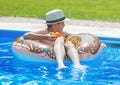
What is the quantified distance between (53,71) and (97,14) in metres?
6.32

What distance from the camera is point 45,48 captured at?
7043mm

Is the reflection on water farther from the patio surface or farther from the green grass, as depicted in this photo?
the green grass

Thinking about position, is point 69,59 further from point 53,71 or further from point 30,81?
point 30,81

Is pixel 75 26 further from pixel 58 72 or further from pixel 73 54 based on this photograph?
pixel 58 72

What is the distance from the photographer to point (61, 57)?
666cm

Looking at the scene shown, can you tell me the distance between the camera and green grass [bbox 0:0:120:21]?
1233 centimetres

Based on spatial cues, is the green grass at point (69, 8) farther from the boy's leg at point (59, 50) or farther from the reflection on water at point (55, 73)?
the boy's leg at point (59, 50)

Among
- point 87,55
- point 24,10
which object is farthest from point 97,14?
point 87,55

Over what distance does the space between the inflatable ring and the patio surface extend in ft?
5.61

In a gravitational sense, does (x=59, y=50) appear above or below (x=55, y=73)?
above

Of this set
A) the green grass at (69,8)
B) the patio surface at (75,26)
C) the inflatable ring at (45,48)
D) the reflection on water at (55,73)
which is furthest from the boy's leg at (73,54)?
the green grass at (69,8)

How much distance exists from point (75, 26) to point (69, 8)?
3.50 meters

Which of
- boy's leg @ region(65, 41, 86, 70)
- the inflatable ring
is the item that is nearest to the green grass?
the inflatable ring

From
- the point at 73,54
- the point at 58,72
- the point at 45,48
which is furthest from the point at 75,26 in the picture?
the point at 58,72
